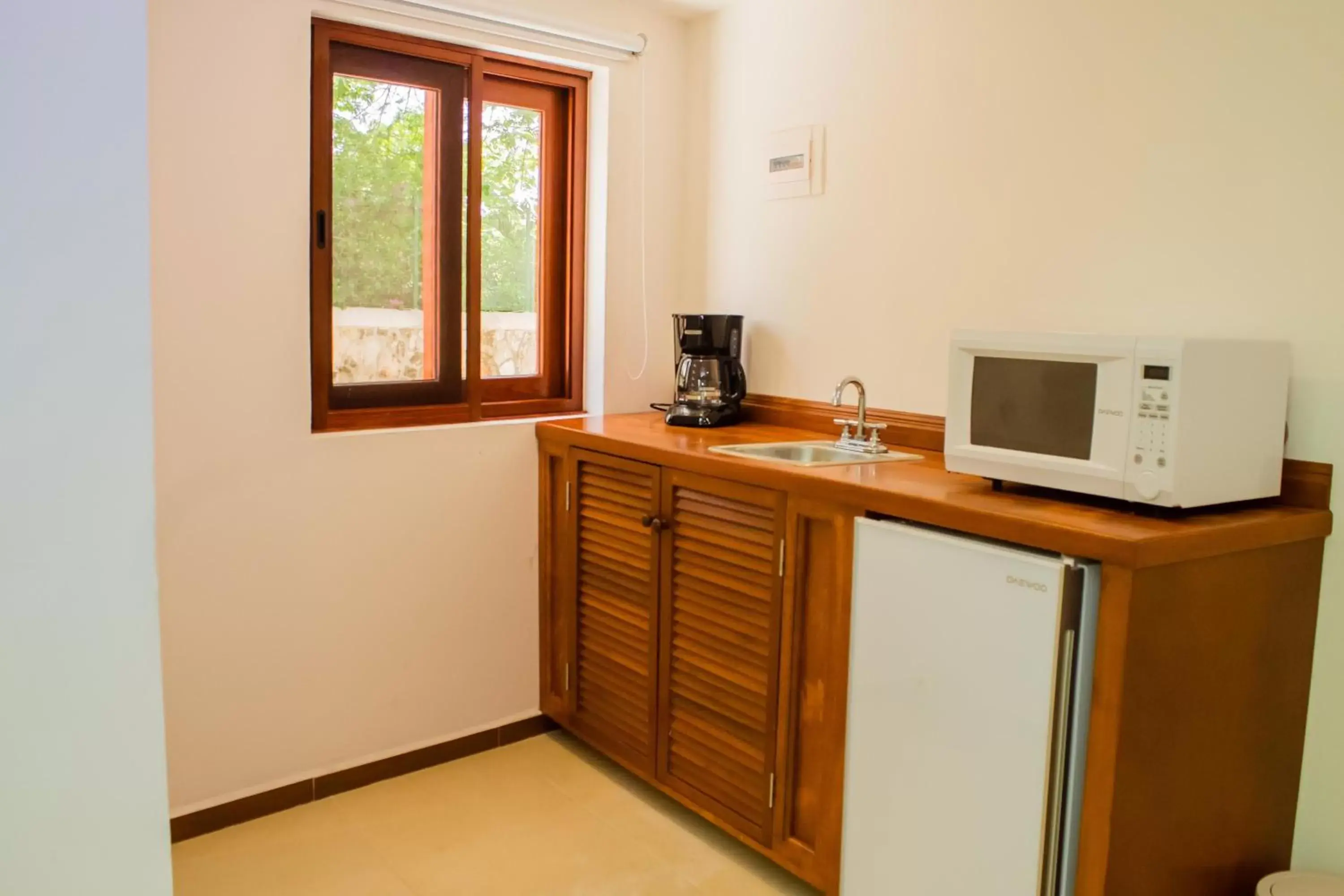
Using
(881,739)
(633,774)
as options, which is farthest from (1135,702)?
(633,774)

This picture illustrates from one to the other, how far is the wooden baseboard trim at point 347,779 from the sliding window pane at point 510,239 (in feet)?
3.55

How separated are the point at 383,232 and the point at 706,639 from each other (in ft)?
4.62

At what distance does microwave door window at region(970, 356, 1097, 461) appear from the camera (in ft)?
5.80

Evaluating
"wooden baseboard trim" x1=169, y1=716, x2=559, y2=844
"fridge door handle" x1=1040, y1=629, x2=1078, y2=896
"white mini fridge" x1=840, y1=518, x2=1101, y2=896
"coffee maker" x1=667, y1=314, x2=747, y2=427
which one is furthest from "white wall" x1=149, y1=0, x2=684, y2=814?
"fridge door handle" x1=1040, y1=629, x2=1078, y2=896

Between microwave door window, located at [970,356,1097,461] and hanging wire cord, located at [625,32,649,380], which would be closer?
microwave door window, located at [970,356,1097,461]

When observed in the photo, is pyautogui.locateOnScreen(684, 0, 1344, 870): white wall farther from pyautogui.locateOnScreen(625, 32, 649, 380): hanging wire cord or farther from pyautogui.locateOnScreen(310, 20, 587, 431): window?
pyautogui.locateOnScreen(310, 20, 587, 431): window

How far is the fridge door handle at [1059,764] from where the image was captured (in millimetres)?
1612

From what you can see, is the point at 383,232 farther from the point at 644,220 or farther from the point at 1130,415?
the point at 1130,415

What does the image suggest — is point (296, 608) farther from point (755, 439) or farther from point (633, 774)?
point (755, 439)

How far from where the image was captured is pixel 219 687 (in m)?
2.50

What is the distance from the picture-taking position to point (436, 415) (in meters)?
2.91

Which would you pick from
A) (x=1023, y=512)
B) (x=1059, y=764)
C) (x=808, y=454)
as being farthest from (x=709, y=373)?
(x=1059, y=764)

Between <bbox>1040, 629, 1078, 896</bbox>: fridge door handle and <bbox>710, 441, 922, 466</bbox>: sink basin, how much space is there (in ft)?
2.49

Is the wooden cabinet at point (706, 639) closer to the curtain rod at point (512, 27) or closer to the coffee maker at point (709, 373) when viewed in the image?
the coffee maker at point (709, 373)
